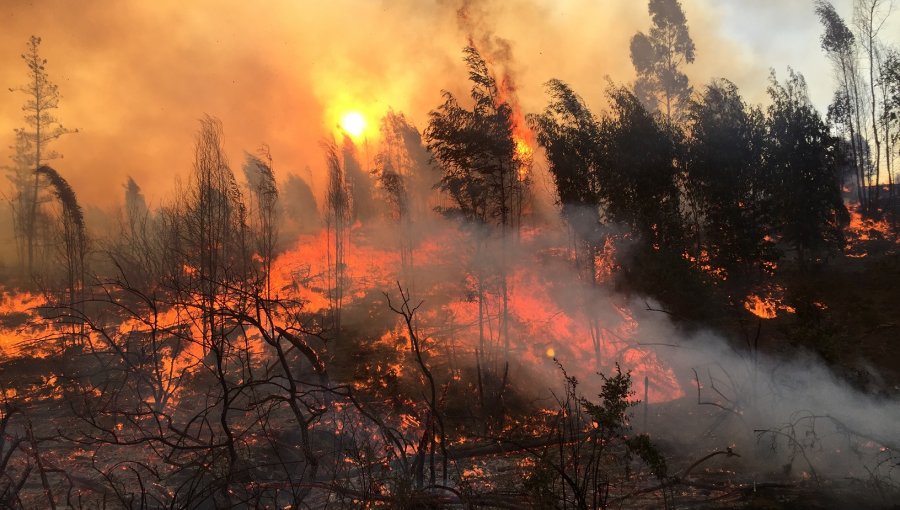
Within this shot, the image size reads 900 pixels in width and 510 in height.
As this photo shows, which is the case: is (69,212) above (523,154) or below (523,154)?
below

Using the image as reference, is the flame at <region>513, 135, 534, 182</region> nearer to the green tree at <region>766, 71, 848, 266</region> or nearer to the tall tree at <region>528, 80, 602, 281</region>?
the tall tree at <region>528, 80, 602, 281</region>

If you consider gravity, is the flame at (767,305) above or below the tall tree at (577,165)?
below

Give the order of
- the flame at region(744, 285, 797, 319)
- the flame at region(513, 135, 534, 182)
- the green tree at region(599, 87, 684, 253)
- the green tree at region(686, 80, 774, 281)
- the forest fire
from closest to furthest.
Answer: the forest fire < the green tree at region(599, 87, 684, 253) < the flame at region(513, 135, 534, 182) < the flame at region(744, 285, 797, 319) < the green tree at region(686, 80, 774, 281)

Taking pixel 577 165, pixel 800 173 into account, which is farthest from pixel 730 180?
pixel 577 165

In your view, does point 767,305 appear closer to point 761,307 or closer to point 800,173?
point 761,307

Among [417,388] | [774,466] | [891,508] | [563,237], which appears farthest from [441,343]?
[891,508]

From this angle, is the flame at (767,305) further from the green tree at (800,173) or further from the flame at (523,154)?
the flame at (523,154)

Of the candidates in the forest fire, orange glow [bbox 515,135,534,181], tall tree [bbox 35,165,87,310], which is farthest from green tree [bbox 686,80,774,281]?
tall tree [bbox 35,165,87,310]

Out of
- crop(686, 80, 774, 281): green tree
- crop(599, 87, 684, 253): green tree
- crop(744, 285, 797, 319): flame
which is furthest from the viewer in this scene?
crop(686, 80, 774, 281): green tree

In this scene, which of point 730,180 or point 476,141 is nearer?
point 476,141

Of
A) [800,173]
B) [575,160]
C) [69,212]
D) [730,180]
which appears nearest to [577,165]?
[575,160]

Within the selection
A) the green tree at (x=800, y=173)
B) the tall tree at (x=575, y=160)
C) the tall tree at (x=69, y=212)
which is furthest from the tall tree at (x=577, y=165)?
the tall tree at (x=69, y=212)

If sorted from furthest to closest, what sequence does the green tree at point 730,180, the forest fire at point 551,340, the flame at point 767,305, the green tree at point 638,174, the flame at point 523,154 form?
the green tree at point 730,180 < the flame at point 767,305 < the flame at point 523,154 < the green tree at point 638,174 < the forest fire at point 551,340

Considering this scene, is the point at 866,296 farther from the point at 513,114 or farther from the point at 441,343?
the point at 441,343
